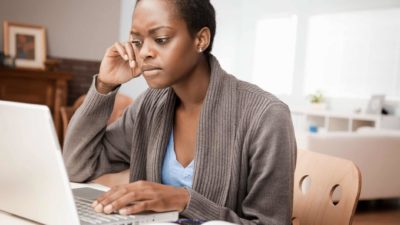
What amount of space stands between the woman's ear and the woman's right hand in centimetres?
A: 19

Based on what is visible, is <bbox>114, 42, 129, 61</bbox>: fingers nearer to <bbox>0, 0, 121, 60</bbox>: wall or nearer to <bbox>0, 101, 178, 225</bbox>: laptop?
<bbox>0, 101, 178, 225</bbox>: laptop

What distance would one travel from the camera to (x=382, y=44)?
324 inches

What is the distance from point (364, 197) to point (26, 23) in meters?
4.22

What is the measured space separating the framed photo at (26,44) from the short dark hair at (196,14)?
18.3 ft

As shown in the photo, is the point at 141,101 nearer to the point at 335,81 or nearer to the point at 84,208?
the point at 84,208

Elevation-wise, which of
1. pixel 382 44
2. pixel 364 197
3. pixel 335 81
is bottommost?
pixel 364 197

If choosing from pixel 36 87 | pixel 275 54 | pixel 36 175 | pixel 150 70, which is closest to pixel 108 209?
pixel 36 175

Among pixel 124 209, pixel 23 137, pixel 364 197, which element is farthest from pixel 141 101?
pixel 364 197

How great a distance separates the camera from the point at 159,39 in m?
1.41

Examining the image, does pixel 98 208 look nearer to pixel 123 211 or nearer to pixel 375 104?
pixel 123 211

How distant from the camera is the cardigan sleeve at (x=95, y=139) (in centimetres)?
163

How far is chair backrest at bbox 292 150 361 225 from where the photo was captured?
1.44 metres

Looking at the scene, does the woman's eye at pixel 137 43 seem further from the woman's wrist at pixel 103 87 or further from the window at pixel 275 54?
the window at pixel 275 54

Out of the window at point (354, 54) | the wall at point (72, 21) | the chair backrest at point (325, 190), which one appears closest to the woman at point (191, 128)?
the chair backrest at point (325, 190)
